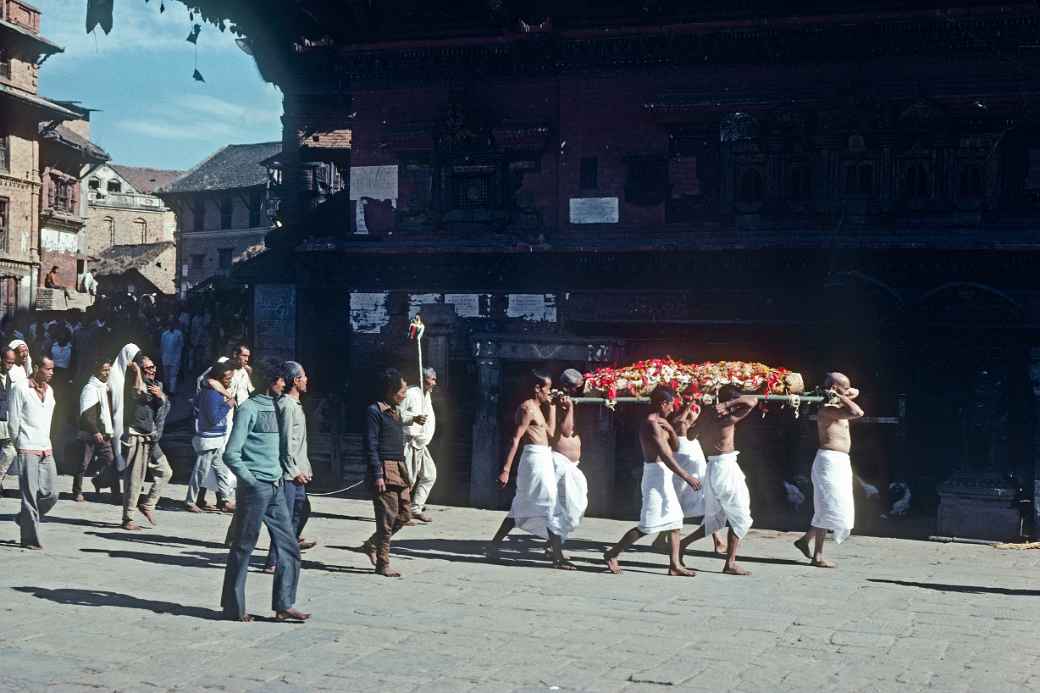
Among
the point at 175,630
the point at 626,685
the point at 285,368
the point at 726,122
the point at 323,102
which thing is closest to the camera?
the point at 626,685

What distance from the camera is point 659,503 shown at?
39.3 ft

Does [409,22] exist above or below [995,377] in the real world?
above

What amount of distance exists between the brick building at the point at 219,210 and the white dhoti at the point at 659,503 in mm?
54341

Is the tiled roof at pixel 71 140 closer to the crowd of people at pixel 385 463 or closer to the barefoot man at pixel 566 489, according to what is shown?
the crowd of people at pixel 385 463

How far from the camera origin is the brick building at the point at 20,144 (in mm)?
41500

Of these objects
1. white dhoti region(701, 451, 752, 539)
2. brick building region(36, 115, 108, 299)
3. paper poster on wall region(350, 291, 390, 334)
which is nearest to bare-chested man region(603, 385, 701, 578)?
white dhoti region(701, 451, 752, 539)

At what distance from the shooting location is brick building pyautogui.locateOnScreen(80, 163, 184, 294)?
66812 mm

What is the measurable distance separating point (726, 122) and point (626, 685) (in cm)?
1106

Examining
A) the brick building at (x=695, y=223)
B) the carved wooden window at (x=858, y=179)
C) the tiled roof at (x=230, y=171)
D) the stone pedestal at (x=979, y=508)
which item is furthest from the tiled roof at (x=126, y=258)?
the stone pedestal at (x=979, y=508)

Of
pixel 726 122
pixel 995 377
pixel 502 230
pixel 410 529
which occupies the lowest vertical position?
pixel 410 529

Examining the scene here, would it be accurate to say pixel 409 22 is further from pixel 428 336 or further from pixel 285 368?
pixel 285 368

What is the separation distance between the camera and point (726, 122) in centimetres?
1697

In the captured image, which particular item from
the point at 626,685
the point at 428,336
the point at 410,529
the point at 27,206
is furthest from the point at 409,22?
the point at 27,206

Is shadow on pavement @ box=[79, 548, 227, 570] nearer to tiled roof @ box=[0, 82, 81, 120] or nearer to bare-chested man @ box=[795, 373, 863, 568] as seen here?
bare-chested man @ box=[795, 373, 863, 568]
